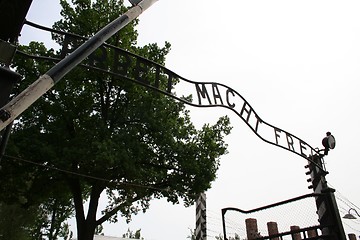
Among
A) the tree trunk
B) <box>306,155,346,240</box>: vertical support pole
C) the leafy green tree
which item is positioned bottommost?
<box>306,155,346,240</box>: vertical support pole

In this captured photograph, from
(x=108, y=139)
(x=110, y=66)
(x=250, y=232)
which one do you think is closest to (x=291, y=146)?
(x=250, y=232)

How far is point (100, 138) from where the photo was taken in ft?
46.6

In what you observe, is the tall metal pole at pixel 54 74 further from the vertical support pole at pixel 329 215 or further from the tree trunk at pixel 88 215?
the tree trunk at pixel 88 215

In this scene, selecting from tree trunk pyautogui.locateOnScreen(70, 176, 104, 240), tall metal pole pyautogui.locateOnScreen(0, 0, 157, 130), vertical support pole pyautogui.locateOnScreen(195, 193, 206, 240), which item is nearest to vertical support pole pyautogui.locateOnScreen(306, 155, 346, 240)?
tall metal pole pyautogui.locateOnScreen(0, 0, 157, 130)

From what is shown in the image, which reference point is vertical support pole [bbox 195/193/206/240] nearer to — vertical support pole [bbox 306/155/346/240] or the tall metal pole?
vertical support pole [bbox 306/155/346/240]

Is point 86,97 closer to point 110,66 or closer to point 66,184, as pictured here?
point 66,184

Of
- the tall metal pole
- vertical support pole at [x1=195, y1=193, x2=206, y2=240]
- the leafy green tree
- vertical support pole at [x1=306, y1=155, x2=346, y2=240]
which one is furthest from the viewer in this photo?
the leafy green tree

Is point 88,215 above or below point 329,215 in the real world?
above

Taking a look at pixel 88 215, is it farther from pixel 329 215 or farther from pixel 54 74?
pixel 54 74

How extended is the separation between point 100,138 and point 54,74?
12744 millimetres

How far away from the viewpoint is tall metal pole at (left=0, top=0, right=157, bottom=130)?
1.62 meters

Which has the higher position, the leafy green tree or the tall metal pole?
the leafy green tree

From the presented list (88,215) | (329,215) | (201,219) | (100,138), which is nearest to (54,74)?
(329,215)

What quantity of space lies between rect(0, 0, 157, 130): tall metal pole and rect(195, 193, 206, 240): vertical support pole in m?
8.04
